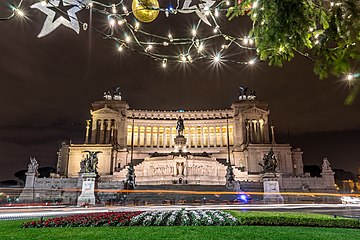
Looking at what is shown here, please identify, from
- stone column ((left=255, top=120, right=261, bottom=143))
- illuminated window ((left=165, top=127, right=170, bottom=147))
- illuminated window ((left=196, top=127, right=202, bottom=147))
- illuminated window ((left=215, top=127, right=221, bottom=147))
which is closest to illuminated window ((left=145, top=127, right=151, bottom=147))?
illuminated window ((left=165, top=127, right=170, bottom=147))

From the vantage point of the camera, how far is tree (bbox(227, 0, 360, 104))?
3.04m

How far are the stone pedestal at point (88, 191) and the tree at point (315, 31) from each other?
83.3ft

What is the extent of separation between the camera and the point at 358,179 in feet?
382

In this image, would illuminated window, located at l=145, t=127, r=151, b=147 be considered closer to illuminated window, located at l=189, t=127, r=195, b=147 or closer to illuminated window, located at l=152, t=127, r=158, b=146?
illuminated window, located at l=152, t=127, r=158, b=146

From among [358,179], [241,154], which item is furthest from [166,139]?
[358,179]

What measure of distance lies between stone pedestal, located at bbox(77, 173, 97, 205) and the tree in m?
25.4

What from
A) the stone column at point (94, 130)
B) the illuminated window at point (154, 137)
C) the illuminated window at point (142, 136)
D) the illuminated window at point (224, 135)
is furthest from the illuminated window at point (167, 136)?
the stone column at point (94, 130)

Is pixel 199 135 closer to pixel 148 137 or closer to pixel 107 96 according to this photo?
pixel 148 137

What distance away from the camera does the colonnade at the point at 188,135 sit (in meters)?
79.5

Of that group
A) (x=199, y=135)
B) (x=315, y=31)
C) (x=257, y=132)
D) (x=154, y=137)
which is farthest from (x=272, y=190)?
(x=154, y=137)

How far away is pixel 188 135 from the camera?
80.8m

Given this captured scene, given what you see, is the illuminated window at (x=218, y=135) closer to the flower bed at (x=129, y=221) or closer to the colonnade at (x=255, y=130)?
the colonnade at (x=255, y=130)

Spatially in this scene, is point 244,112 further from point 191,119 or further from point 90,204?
point 90,204

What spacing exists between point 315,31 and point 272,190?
25.2 metres
